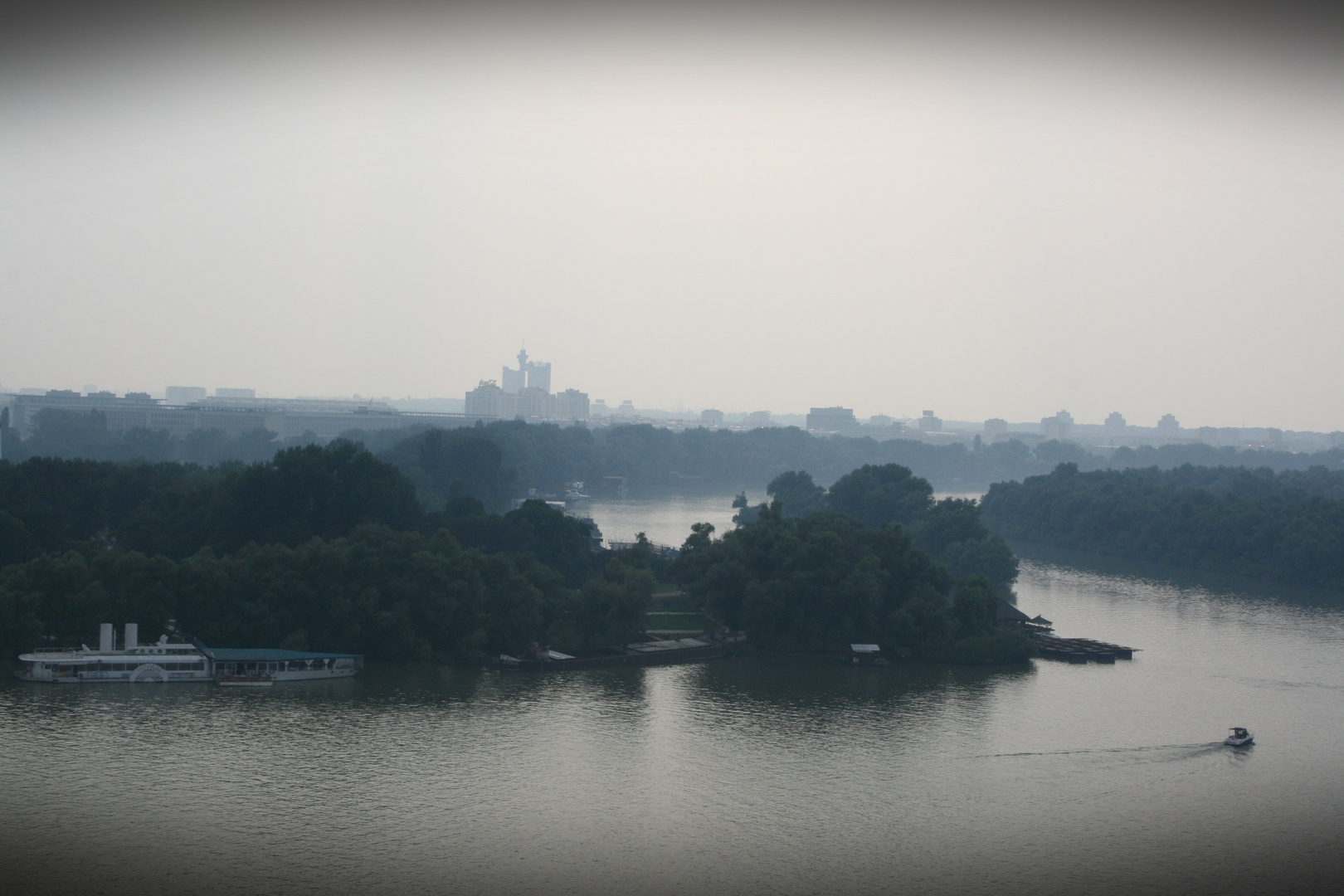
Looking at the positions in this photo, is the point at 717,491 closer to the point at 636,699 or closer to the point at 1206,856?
the point at 636,699

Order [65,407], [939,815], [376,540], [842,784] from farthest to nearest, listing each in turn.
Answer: [65,407], [376,540], [842,784], [939,815]

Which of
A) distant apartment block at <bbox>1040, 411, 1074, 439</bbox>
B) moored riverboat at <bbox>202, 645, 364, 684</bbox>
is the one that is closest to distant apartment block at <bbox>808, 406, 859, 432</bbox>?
distant apartment block at <bbox>1040, 411, 1074, 439</bbox>

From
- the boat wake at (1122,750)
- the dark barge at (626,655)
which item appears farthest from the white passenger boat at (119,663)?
the boat wake at (1122,750)

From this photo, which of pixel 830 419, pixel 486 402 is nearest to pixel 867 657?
pixel 486 402

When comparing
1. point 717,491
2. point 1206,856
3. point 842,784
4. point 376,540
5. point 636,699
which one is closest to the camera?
point 1206,856

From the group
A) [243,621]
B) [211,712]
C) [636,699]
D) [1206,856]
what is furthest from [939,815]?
[243,621]

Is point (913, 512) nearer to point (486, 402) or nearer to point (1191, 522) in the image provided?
point (1191, 522)
